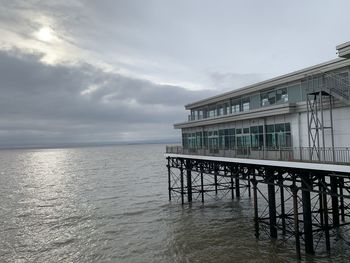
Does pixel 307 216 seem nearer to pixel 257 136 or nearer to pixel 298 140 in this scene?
pixel 298 140

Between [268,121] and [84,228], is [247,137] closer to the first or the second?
[268,121]

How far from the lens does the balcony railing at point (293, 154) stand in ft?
52.3

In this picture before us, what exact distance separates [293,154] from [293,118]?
4021 millimetres

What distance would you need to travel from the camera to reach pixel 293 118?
21.4 metres

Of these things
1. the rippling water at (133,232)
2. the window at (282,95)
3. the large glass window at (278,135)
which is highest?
the window at (282,95)

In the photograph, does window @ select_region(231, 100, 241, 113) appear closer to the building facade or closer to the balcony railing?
the building facade

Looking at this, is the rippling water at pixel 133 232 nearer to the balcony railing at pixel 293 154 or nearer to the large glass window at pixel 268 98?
the balcony railing at pixel 293 154

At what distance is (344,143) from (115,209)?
82.8ft

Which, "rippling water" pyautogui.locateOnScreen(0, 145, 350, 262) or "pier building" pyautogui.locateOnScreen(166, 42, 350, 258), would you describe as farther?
"rippling water" pyautogui.locateOnScreen(0, 145, 350, 262)

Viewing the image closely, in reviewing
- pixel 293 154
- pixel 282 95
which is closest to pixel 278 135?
pixel 282 95

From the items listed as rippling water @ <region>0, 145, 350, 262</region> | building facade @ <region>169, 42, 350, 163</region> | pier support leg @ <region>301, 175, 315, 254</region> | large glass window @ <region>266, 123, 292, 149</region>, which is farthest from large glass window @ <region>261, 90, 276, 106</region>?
rippling water @ <region>0, 145, 350, 262</region>

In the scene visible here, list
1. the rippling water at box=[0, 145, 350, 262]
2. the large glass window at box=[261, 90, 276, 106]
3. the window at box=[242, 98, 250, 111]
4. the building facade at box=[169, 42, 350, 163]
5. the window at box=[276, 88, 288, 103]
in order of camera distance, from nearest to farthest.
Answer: the building facade at box=[169, 42, 350, 163], the rippling water at box=[0, 145, 350, 262], the window at box=[276, 88, 288, 103], the large glass window at box=[261, 90, 276, 106], the window at box=[242, 98, 250, 111]

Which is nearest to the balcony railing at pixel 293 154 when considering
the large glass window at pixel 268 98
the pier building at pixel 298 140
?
the pier building at pixel 298 140

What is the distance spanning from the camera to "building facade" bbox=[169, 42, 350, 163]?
1792cm
